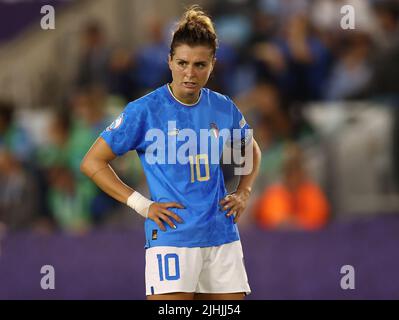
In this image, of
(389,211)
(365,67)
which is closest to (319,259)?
(389,211)

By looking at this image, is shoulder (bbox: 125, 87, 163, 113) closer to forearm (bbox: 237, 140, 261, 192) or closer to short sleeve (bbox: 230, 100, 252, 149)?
short sleeve (bbox: 230, 100, 252, 149)

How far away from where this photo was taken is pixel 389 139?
10156 millimetres

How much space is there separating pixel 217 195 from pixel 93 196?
4.72 m

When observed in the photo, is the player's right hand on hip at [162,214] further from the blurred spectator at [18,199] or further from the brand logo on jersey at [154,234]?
the blurred spectator at [18,199]

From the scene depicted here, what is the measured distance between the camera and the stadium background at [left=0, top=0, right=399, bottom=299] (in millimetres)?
9281

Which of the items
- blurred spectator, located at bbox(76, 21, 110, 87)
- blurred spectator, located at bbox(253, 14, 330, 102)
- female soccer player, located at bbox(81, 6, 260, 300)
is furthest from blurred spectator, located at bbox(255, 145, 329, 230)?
female soccer player, located at bbox(81, 6, 260, 300)

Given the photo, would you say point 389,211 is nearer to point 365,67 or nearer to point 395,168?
point 395,168

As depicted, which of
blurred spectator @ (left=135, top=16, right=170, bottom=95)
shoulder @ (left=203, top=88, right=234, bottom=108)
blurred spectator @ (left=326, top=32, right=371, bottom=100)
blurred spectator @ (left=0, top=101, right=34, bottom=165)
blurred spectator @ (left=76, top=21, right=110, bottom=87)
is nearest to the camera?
shoulder @ (left=203, top=88, right=234, bottom=108)

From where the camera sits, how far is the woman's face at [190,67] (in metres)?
5.86

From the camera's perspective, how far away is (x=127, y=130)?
593cm

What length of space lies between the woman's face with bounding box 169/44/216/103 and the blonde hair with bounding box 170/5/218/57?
3 cm

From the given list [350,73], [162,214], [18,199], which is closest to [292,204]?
[350,73]

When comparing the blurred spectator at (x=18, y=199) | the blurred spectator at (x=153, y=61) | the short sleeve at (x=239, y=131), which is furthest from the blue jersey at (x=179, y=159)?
the blurred spectator at (x=153, y=61)

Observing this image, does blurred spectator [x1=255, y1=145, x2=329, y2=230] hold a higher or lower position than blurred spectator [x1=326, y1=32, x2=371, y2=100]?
lower
